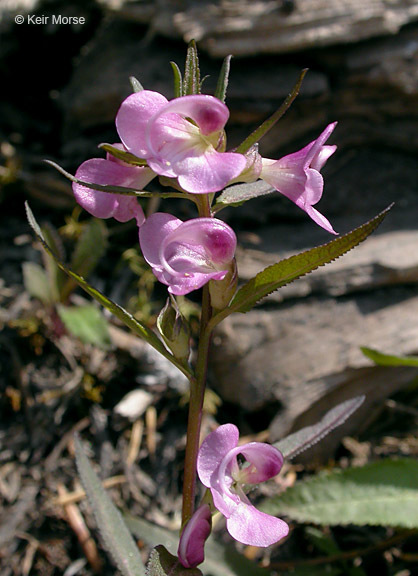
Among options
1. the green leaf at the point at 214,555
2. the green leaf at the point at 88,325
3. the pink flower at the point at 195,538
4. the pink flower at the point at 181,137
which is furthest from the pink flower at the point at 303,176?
the green leaf at the point at 88,325

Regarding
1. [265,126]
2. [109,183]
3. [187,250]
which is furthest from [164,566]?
[265,126]

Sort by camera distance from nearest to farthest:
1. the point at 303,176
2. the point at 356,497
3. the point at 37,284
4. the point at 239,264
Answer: the point at 303,176 → the point at 356,497 → the point at 37,284 → the point at 239,264

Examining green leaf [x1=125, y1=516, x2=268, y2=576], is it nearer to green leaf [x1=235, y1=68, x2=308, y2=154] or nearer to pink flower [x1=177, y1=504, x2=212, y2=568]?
pink flower [x1=177, y1=504, x2=212, y2=568]

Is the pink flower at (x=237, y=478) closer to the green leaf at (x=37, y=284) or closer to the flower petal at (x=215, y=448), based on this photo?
the flower petal at (x=215, y=448)

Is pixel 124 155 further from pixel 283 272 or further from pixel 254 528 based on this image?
pixel 254 528

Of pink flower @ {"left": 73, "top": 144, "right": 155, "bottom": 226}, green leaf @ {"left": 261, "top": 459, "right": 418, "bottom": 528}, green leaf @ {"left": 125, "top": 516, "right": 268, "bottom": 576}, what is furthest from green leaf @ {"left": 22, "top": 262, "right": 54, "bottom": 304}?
pink flower @ {"left": 73, "top": 144, "right": 155, "bottom": 226}

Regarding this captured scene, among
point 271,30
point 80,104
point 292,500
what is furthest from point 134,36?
point 292,500

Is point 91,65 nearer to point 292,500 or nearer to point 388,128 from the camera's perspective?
point 388,128
